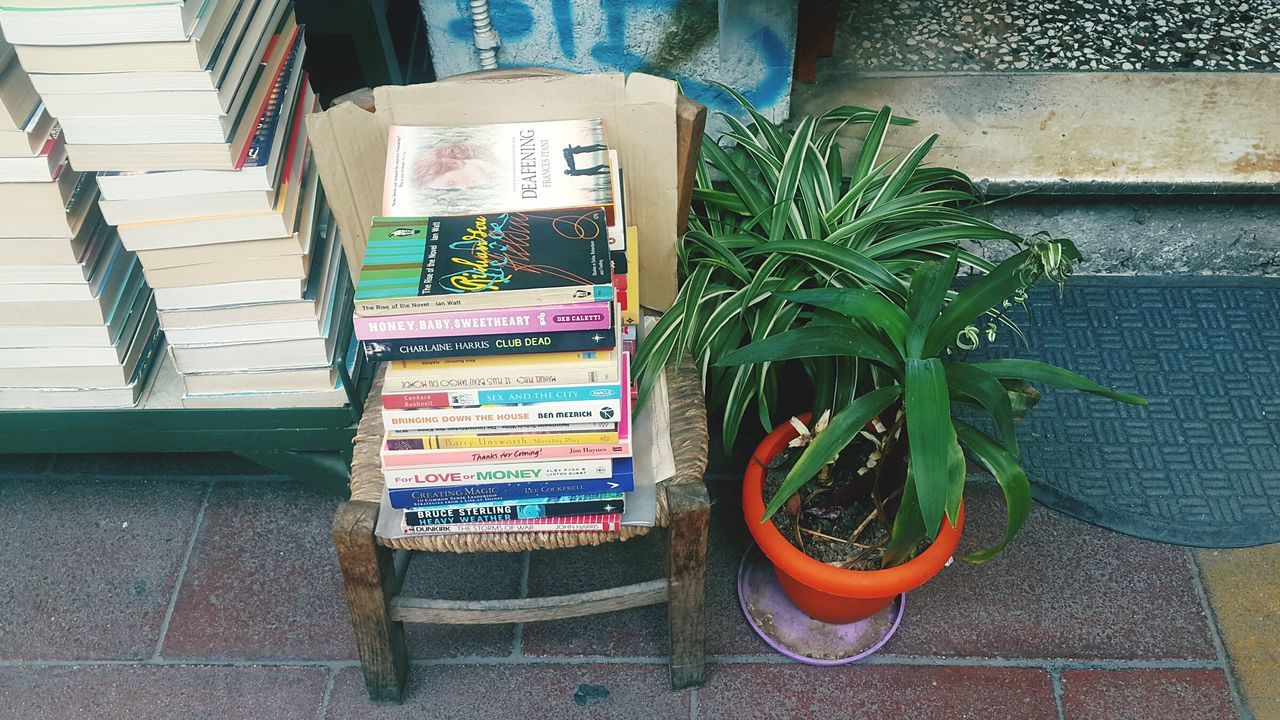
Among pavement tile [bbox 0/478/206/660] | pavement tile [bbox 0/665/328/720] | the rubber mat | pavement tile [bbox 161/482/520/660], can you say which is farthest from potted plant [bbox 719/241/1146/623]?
pavement tile [bbox 0/478/206/660]

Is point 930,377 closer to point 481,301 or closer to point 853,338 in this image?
point 853,338

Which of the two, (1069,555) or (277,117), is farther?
(1069,555)

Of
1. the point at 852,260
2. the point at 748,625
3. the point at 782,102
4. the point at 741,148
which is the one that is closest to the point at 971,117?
the point at 782,102

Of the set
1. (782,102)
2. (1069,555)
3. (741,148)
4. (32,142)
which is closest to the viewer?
(32,142)

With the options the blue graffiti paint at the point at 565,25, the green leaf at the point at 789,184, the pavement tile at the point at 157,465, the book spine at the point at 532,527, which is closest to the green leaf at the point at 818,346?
the book spine at the point at 532,527

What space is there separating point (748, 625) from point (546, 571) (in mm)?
471

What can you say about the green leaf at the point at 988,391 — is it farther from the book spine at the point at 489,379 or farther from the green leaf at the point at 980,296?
the book spine at the point at 489,379

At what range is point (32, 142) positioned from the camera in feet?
5.92

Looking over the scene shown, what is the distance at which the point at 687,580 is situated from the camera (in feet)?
6.29

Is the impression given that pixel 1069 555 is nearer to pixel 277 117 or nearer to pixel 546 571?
pixel 546 571

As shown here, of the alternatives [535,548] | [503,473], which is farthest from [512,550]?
[503,473]

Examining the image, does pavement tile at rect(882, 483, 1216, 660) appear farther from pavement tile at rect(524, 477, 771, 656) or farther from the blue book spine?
the blue book spine

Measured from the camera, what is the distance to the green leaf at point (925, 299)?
1.70m

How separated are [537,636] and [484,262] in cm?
96
